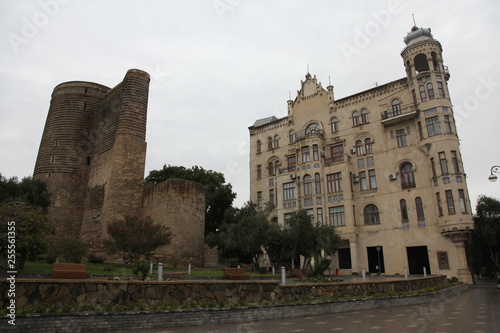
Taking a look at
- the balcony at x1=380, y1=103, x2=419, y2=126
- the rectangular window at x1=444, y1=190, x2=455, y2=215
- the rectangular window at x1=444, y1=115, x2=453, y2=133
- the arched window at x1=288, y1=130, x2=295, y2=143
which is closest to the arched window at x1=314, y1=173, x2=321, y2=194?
the arched window at x1=288, y1=130, x2=295, y2=143

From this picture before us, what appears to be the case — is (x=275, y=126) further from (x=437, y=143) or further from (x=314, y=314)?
(x=314, y=314)

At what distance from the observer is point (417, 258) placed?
29312 mm

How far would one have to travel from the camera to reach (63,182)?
104 feet

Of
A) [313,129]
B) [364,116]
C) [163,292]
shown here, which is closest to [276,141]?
[313,129]

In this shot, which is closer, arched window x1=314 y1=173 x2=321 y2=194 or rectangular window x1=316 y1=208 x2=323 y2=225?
rectangular window x1=316 y1=208 x2=323 y2=225

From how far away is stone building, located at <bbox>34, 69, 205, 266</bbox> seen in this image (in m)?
27.1

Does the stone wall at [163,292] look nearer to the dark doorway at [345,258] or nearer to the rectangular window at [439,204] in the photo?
the rectangular window at [439,204]

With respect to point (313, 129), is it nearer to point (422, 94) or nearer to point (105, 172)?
point (422, 94)

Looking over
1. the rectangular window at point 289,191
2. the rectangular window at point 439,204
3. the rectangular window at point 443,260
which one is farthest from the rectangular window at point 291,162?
the rectangular window at point 443,260

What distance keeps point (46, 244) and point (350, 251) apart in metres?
24.2

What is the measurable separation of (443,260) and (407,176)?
7.38 metres

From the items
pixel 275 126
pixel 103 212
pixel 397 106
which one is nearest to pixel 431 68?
pixel 397 106

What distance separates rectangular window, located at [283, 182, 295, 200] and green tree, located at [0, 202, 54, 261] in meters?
24.0

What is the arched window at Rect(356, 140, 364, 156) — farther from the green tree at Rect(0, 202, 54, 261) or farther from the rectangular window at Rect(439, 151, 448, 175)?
the green tree at Rect(0, 202, 54, 261)
